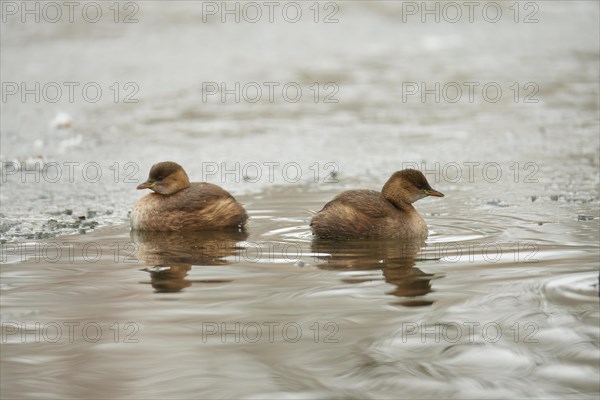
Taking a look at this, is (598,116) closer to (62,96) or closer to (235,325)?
(62,96)

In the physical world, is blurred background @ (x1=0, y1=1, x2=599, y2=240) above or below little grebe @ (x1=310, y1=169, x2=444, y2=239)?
above

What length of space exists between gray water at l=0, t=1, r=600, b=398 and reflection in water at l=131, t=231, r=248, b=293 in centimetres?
4

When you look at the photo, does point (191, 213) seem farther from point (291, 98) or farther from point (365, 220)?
point (291, 98)

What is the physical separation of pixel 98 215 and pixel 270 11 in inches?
674

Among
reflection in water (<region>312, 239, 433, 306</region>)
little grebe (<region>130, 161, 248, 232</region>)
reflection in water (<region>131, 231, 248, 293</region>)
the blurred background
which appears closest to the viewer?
reflection in water (<region>312, 239, 433, 306</region>)

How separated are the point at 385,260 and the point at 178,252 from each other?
1850 millimetres

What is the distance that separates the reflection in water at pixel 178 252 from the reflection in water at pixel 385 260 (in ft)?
2.78

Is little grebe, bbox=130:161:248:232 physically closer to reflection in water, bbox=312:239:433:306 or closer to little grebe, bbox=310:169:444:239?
little grebe, bbox=310:169:444:239

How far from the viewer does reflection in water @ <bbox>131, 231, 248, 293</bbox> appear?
728 centimetres

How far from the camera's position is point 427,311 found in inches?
245

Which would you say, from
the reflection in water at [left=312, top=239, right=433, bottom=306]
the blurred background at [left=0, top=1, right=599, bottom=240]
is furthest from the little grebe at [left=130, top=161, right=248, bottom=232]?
the reflection in water at [left=312, top=239, right=433, bottom=306]

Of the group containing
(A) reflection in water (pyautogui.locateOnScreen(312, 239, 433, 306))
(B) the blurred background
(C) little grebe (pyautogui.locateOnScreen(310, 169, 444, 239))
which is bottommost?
(A) reflection in water (pyautogui.locateOnScreen(312, 239, 433, 306))

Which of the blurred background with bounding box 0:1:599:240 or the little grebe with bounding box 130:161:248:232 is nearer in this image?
the little grebe with bounding box 130:161:248:232

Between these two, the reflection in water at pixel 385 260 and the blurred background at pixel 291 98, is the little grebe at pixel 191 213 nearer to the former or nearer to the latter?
the blurred background at pixel 291 98
